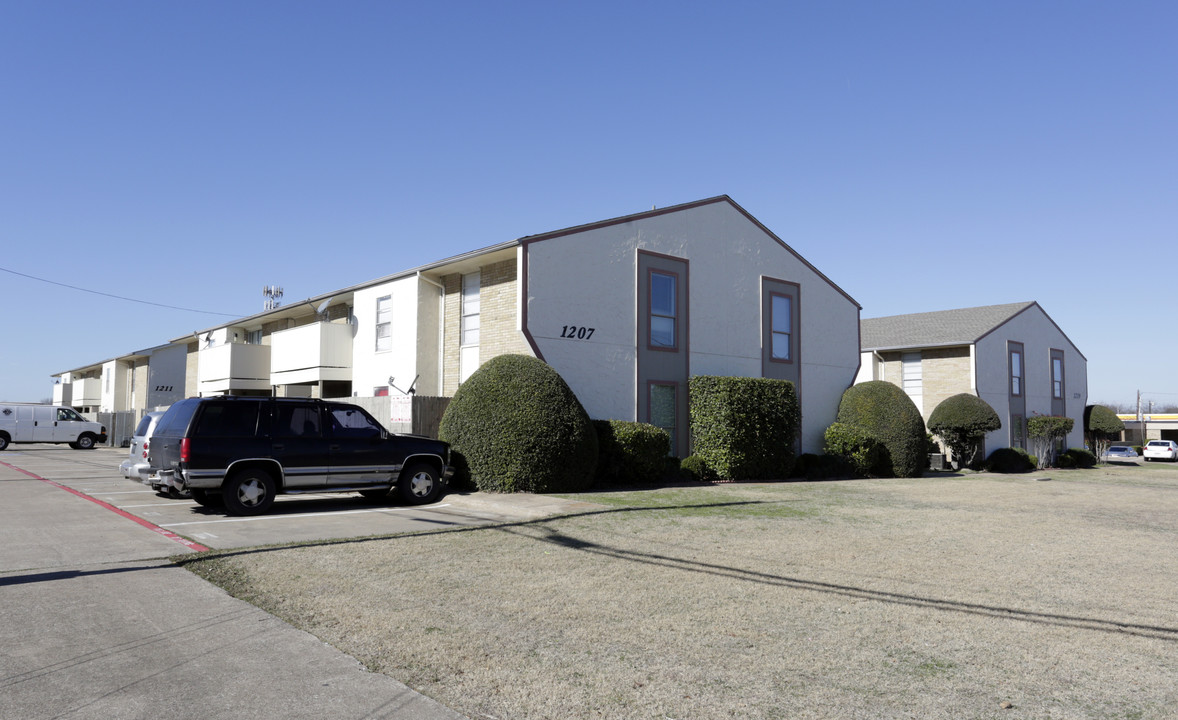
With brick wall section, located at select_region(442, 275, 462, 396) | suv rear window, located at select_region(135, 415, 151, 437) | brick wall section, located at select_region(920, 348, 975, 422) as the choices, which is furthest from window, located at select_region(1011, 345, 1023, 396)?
suv rear window, located at select_region(135, 415, 151, 437)

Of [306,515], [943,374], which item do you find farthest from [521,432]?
[943,374]

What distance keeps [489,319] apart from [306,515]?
330 inches

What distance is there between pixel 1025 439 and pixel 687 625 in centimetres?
3742

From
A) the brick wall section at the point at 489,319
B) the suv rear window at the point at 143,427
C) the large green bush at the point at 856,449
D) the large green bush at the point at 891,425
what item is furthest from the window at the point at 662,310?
the suv rear window at the point at 143,427

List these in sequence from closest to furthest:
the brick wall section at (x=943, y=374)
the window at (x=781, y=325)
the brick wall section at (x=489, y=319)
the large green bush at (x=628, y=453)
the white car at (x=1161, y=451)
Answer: the large green bush at (x=628, y=453) → the brick wall section at (x=489, y=319) → the window at (x=781, y=325) → the brick wall section at (x=943, y=374) → the white car at (x=1161, y=451)

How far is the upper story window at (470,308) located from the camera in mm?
20594

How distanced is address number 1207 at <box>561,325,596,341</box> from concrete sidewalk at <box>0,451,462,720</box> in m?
11.4

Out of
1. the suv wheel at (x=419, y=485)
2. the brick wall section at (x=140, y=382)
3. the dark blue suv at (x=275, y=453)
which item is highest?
the brick wall section at (x=140, y=382)

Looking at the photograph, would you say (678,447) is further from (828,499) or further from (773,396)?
(828,499)

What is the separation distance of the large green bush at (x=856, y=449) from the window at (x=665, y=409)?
242 inches

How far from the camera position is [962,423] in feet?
103

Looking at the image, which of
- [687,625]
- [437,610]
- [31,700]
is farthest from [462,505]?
[31,700]

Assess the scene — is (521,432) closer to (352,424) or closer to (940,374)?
(352,424)

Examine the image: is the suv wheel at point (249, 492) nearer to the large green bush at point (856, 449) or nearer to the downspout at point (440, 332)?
the downspout at point (440, 332)
